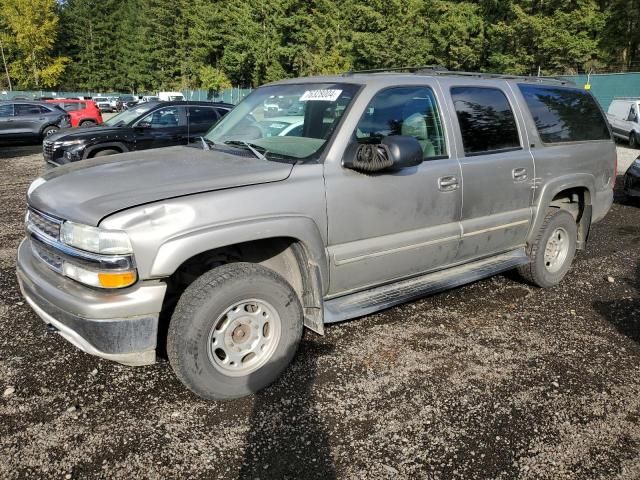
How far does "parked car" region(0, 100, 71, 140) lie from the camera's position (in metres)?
18.2

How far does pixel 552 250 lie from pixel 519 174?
112cm

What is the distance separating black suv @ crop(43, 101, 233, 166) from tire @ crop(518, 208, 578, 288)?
7.41 m

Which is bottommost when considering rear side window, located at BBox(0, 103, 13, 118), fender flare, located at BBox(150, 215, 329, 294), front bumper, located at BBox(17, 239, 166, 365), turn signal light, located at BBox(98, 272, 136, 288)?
front bumper, located at BBox(17, 239, 166, 365)

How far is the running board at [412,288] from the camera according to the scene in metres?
3.43

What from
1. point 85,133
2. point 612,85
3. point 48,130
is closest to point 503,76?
point 85,133

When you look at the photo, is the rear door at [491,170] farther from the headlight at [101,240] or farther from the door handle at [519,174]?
the headlight at [101,240]

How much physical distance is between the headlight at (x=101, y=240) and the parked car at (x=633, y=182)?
9076 mm

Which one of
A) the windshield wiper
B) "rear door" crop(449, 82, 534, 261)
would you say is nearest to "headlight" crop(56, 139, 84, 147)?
the windshield wiper

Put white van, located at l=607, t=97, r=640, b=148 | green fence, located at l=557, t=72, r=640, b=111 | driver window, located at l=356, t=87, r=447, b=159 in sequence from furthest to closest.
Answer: green fence, located at l=557, t=72, r=640, b=111 < white van, located at l=607, t=97, r=640, b=148 < driver window, located at l=356, t=87, r=447, b=159

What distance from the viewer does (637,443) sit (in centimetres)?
279

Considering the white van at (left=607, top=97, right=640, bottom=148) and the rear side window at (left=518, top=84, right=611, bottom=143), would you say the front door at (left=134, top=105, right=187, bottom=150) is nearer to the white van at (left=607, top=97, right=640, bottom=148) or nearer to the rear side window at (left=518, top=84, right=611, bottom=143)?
the rear side window at (left=518, top=84, right=611, bottom=143)

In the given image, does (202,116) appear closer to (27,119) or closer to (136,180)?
(136,180)

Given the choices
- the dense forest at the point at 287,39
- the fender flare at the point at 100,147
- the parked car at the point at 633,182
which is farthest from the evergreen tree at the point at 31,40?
the parked car at the point at 633,182

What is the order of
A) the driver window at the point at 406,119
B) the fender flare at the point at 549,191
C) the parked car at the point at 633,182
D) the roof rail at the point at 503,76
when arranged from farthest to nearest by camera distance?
the parked car at the point at 633,182, the fender flare at the point at 549,191, the roof rail at the point at 503,76, the driver window at the point at 406,119
